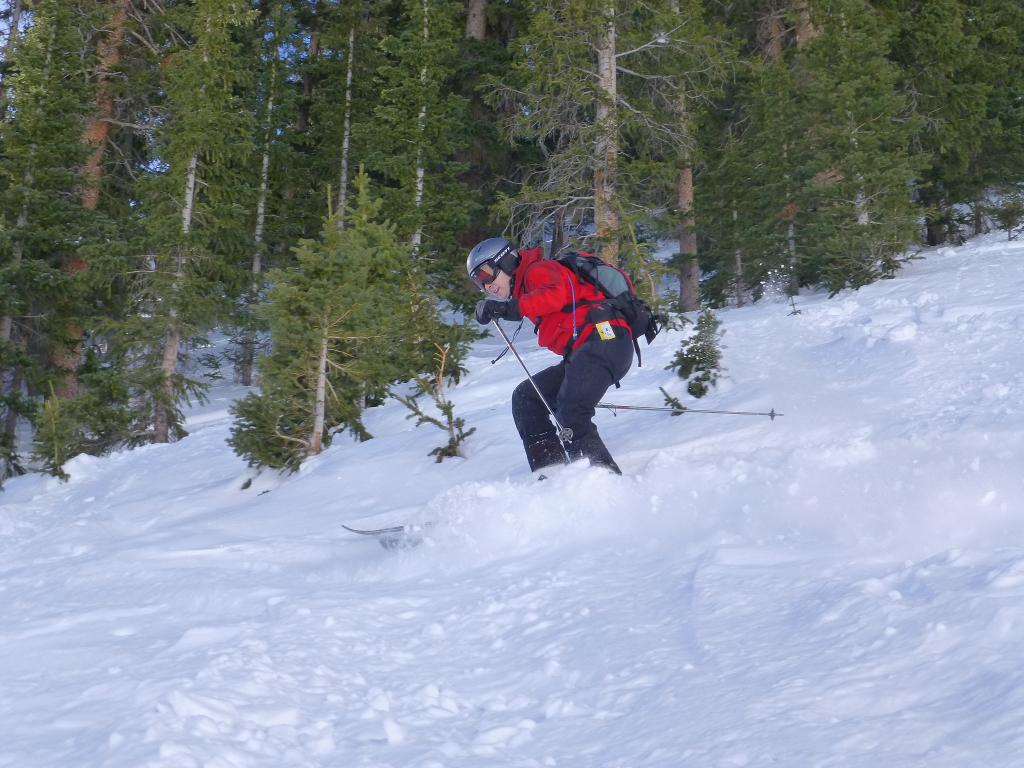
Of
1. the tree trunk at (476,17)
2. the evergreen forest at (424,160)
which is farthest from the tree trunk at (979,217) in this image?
the tree trunk at (476,17)

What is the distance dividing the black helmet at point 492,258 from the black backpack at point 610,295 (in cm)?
44

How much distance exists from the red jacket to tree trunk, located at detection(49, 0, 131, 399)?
51.3ft

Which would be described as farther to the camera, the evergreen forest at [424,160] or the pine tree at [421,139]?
the pine tree at [421,139]

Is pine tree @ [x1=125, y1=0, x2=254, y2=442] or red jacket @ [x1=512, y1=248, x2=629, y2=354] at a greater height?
pine tree @ [x1=125, y1=0, x2=254, y2=442]

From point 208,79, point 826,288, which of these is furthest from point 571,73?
point 208,79

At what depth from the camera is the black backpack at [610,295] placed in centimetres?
627

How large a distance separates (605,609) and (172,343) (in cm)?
1569

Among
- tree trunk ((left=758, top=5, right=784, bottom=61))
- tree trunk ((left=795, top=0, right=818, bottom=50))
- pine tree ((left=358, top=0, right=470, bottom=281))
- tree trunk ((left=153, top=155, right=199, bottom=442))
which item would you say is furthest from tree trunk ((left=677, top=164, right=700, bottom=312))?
tree trunk ((left=153, top=155, right=199, bottom=442))

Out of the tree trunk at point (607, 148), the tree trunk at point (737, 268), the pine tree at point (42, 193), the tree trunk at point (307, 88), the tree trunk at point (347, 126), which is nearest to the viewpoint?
the tree trunk at point (607, 148)

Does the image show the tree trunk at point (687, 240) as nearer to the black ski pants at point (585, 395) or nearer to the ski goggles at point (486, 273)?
the black ski pants at point (585, 395)

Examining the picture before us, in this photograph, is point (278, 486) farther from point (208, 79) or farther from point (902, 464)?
point (208, 79)

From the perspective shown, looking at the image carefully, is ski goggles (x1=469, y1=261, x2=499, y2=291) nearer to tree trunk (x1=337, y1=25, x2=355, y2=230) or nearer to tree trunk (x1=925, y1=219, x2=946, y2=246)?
tree trunk (x1=337, y1=25, x2=355, y2=230)

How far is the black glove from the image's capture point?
621 centimetres

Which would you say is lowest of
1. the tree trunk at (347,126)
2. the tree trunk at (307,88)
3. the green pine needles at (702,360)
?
the green pine needles at (702,360)
